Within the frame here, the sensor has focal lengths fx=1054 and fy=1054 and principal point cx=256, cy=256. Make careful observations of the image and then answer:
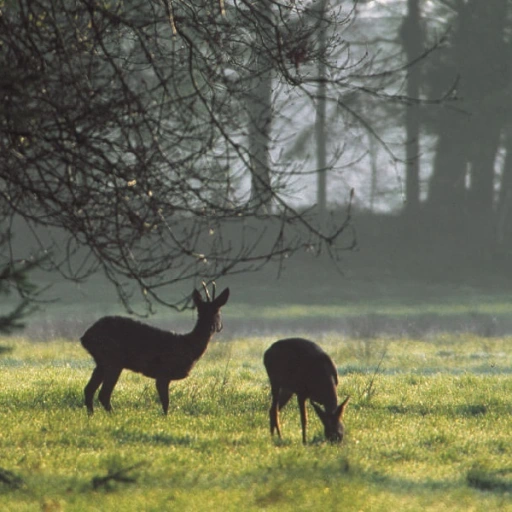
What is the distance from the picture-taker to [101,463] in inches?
380

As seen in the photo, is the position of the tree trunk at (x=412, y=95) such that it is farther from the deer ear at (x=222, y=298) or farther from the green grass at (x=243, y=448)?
the deer ear at (x=222, y=298)

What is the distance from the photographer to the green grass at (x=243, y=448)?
27.3 ft

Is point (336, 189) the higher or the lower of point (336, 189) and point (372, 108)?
the lower

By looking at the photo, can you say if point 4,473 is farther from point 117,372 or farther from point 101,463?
point 117,372

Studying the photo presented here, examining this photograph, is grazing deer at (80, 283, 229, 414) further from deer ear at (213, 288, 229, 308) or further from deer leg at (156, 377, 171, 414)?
deer ear at (213, 288, 229, 308)

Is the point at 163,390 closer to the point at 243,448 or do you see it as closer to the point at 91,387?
the point at 91,387

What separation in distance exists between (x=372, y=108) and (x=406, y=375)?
105ft

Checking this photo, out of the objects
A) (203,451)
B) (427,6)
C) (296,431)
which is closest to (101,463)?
(203,451)

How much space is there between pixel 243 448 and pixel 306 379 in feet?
3.23

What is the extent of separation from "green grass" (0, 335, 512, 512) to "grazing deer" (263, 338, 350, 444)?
0.24m

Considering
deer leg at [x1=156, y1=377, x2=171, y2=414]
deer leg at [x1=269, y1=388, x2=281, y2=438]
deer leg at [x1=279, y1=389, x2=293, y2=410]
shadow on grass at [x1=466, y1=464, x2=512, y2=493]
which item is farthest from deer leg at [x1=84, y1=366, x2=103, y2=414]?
shadow on grass at [x1=466, y1=464, x2=512, y2=493]

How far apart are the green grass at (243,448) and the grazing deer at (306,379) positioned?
24 cm

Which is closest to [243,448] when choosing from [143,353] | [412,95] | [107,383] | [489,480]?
[489,480]

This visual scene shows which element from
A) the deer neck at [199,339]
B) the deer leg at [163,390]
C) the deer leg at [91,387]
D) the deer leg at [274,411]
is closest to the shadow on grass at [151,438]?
the deer leg at [274,411]
